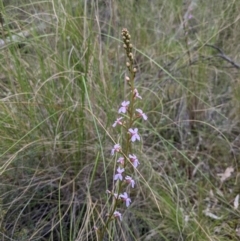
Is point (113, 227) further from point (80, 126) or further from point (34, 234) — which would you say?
point (80, 126)

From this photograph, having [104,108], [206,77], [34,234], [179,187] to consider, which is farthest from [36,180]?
[206,77]

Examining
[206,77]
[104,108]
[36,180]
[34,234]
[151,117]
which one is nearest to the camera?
[34,234]

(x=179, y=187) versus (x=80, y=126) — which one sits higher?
(x=80, y=126)

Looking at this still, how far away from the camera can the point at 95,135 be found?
2.41 m

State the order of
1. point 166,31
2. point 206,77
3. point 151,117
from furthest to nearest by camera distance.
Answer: point 166,31 → point 206,77 → point 151,117

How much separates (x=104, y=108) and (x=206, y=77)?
0.81 meters

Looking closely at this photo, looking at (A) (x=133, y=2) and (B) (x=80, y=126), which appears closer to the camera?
(B) (x=80, y=126)

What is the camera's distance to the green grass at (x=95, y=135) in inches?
87.0

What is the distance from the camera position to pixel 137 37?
10.6 feet

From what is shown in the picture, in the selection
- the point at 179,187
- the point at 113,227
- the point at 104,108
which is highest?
the point at 104,108

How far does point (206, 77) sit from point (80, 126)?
3.39 ft

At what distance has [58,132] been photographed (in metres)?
2.35

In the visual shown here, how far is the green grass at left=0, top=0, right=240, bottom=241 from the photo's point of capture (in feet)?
7.25

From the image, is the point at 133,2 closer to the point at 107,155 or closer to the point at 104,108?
the point at 104,108
